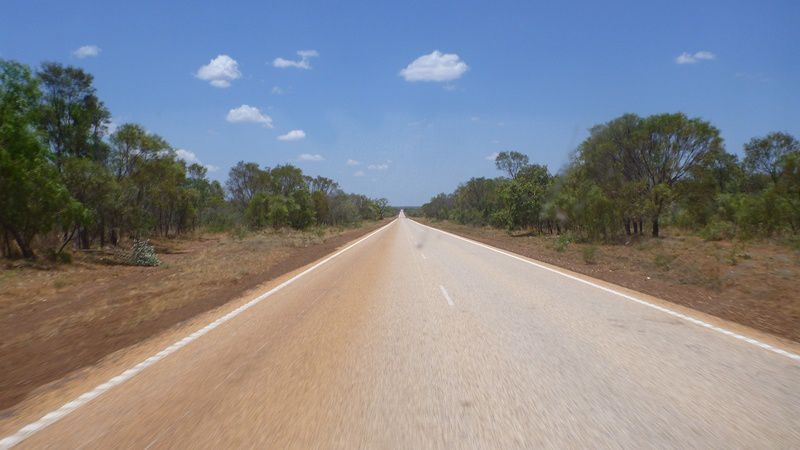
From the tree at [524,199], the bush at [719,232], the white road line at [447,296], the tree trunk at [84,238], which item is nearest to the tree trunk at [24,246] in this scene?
the tree trunk at [84,238]

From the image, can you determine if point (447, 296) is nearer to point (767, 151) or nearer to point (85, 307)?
point (85, 307)

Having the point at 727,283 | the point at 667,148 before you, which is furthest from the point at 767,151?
the point at 727,283

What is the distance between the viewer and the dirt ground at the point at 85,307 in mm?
6559

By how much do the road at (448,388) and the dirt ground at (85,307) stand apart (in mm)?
1333

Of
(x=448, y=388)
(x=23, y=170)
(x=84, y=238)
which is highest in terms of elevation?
(x=23, y=170)

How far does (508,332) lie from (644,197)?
3427cm

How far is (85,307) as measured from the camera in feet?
36.9

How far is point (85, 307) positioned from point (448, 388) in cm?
986

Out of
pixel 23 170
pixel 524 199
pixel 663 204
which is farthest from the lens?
pixel 524 199

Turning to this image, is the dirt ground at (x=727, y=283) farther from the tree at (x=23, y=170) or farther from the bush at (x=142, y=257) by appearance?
the tree at (x=23, y=170)

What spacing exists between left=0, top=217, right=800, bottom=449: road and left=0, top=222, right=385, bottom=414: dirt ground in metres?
1.33

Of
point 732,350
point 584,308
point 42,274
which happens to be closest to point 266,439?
point 732,350

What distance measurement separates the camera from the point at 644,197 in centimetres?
3703

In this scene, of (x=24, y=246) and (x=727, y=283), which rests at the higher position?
(x=24, y=246)
